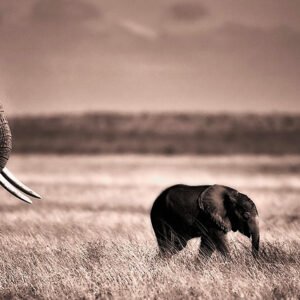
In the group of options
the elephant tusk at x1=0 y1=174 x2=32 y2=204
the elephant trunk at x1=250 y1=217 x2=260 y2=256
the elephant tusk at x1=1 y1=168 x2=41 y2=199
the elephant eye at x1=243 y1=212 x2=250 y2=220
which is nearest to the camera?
the elephant tusk at x1=0 y1=174 x2=32 y2=204

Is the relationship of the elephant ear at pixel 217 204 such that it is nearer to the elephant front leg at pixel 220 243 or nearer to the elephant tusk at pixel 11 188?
the elephant front leg at pixel 220 243

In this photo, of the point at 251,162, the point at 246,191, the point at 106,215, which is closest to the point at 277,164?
the point at 251,162

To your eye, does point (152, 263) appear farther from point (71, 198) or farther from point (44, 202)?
point (71, 198)

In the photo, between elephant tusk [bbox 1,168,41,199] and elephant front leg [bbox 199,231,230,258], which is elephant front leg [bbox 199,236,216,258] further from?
elephant tusk [bbox 1,168,41,199]

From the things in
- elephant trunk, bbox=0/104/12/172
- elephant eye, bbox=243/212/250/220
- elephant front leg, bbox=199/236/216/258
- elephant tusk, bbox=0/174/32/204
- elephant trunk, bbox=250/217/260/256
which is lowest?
elephant front leg, bbox=199/236/216/258

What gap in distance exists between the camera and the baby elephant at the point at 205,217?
1243 centimetres

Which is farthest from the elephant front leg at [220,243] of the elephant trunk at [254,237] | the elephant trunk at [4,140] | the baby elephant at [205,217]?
the elephant trunk at [4,140]

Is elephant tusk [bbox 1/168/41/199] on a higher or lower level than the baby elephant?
higher

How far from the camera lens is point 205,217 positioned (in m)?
12.6

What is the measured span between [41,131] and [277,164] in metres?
41.7

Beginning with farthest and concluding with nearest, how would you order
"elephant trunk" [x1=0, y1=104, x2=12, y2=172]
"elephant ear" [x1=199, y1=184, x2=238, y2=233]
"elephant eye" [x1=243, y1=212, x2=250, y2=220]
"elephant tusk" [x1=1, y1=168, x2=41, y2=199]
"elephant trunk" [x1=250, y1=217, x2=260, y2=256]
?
"elephant ear" [x1=199, y1=184, x2=238, y2=233] < "elephant eye" [x1=243, y1=212, x2=250, y2=220] < "elephant trunk" [x1=250, y1=217, x2=260, y2=256] < "elephant tusk" [x1=1, y1=168, x2=41, y2=199] < "elephant trunk" [x1=0, y1=104, x2=12, y2=172]

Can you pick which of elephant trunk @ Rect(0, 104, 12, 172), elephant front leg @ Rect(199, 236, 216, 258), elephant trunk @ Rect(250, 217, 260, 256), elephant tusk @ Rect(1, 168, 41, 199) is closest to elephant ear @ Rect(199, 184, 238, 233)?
elephant front leg @ Rect(199, 236, 216, 258)

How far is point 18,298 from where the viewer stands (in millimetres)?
10672

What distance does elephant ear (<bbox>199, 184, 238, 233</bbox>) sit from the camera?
12477 millimetres
